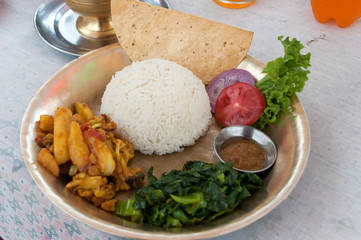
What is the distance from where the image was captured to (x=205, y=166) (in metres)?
1.73

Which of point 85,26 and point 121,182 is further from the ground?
point 85,26

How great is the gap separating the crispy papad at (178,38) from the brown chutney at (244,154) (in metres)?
0.62

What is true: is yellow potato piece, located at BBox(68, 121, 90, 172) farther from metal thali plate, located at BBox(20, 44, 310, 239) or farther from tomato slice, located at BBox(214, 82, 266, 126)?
tomato slice, located at BBox(214, 82, 266, 126)

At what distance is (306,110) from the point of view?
2.33 m

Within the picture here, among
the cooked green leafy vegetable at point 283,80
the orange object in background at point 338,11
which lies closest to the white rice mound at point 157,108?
the cooked green leafy vegetable at point 283,80

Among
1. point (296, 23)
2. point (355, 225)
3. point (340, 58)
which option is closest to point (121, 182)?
point (355, 225)

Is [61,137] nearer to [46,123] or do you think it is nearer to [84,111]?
[46,123]

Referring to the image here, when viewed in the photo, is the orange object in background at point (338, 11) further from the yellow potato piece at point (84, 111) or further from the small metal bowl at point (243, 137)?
the yellow potato piece at point (84, 111)

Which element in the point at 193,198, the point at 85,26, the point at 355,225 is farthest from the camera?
the point at 85,26

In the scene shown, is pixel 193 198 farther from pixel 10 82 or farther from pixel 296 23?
pixel 296 23

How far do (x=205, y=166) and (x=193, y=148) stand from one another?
433 mm

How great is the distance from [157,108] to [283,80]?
77 cm

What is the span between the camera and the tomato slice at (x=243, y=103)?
2074mm

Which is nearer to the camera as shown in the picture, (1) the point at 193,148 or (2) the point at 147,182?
(2) the point at 147,182
